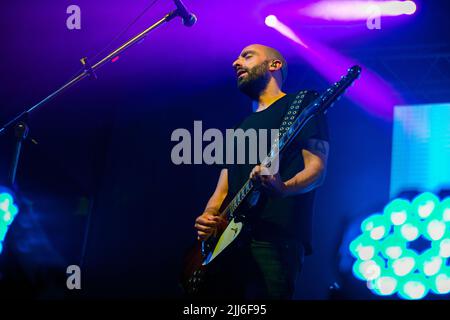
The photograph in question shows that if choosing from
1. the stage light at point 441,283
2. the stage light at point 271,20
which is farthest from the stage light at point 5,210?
the stage light at point 441,283

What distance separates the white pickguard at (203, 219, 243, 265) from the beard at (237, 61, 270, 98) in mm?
797

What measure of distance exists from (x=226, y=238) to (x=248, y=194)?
0.20 metres

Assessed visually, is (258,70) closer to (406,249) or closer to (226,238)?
(226,238)

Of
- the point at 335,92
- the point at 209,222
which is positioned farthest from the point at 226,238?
the point at 335,92

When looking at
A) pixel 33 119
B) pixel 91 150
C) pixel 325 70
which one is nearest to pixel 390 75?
pixel 325 70

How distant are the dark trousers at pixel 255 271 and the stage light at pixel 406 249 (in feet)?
4.19

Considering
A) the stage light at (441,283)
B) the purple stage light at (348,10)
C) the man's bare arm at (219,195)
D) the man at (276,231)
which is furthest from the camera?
the purple stage light at (348,10)

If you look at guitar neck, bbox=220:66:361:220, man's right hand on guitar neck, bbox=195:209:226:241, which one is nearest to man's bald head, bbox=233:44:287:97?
guitar neck, bbox=220:66:361:220

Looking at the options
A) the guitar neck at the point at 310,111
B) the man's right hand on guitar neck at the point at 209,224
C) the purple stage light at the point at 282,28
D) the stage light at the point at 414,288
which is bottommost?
the stage light at the point at 414,288

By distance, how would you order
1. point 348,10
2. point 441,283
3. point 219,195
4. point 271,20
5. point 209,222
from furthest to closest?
point 271,20, point 348,10, point 441,283, point 219,195, point 209,222

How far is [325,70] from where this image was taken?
4180mm

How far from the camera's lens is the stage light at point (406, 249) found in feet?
11.6

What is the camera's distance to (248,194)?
2.46 m

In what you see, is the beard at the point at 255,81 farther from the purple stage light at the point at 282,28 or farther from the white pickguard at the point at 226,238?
the purple stage light at the point at 282,28
